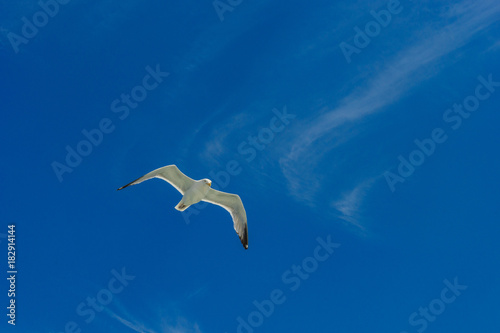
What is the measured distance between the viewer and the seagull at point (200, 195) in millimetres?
15562

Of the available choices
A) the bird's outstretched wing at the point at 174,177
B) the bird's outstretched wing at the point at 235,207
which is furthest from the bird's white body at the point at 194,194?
the bird's outstretched wing at the point at 235,207

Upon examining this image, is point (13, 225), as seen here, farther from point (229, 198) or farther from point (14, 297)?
point (229, 198)

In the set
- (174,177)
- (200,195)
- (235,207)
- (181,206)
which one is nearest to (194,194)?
(200,195)

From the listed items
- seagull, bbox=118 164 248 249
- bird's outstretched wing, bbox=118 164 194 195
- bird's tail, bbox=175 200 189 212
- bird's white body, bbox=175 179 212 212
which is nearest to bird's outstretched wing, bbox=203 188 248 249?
seagull, bbox=118 164 248 249

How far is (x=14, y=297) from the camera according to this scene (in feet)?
53.1

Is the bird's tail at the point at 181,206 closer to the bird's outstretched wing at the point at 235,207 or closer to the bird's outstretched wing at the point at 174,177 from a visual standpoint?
the bird's outstretched wing at the point at 174,177

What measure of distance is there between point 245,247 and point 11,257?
10093 millimetres

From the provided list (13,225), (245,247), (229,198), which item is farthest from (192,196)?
(13,225)

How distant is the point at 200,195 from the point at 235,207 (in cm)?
178

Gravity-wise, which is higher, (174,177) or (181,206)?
(174,177)

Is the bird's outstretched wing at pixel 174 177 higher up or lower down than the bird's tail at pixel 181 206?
higher up

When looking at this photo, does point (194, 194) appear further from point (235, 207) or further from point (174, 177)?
point (235, 207)

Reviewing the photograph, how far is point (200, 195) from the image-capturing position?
15938mm

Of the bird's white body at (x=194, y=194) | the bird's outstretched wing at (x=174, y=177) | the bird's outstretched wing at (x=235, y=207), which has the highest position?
the bird's outstretched wing at (x=174, y=177)
